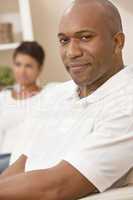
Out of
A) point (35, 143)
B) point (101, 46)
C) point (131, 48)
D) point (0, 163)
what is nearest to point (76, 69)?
point (101, 46)

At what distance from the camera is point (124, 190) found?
1.19 metres

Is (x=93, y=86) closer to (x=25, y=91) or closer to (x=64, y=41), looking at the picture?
(x=64, y=41)

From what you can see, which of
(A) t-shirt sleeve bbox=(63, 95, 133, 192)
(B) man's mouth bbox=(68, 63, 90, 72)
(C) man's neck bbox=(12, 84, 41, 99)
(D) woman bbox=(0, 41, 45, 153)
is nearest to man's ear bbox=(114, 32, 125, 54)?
(B) man's mouth bbox=(68, 63, 90, 72)

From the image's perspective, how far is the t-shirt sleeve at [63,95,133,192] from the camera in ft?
3.92

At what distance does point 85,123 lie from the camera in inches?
53.0

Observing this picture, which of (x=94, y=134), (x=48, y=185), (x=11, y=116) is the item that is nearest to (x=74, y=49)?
(x=94, y=134)

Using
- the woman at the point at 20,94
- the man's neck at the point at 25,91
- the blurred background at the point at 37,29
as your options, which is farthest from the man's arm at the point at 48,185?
the blurred background at the point at 37,29

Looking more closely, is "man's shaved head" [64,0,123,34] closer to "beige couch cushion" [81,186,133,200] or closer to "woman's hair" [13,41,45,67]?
"beige couch cushion" [81,186,133,200]

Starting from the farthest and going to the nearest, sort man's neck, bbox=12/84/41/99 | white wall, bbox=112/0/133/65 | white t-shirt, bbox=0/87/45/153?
man's neck, bbox=12/84/41/99 < white t-shirt, bbox=0/87/45/153 < white wall, bbox=112/0/133/65

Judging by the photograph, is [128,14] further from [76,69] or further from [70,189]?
[70,189]

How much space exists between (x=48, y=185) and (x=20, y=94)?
176cm

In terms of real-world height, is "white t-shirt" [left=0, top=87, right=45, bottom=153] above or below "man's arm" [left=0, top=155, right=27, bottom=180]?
below

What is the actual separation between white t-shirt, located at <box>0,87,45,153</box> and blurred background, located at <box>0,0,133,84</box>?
562 millimetres

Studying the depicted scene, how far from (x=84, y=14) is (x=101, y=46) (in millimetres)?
114
